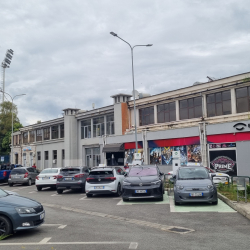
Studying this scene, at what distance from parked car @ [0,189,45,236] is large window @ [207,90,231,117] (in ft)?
72.7

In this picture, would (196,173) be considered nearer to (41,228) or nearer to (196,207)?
(196,207)

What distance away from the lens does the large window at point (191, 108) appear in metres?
29.5

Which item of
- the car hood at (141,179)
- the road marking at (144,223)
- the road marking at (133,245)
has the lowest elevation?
the road marking at (144,223)

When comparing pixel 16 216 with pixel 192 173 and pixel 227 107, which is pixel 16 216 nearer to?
pixel 192 173

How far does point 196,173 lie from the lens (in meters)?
14.0

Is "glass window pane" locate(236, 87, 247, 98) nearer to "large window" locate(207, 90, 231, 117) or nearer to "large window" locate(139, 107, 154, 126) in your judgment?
"large window" locate(207, 90, 231, 117)

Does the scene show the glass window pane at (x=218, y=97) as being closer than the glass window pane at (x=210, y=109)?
Yes

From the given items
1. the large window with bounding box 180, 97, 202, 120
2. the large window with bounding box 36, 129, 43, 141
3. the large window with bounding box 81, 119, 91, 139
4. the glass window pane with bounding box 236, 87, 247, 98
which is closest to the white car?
the large window with bounding box 180, 97, 202, 120

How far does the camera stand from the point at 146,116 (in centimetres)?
3438

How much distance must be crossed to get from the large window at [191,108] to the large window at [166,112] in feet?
3.55

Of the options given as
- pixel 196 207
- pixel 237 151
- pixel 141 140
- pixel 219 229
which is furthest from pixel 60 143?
pixel 219 229

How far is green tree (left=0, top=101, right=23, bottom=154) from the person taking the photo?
2463 inches

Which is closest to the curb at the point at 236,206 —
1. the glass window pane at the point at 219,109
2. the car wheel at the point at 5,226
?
the car wheel at the point at 5,226

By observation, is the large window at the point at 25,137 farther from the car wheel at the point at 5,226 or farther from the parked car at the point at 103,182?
the car wheel at the point at 5,226
